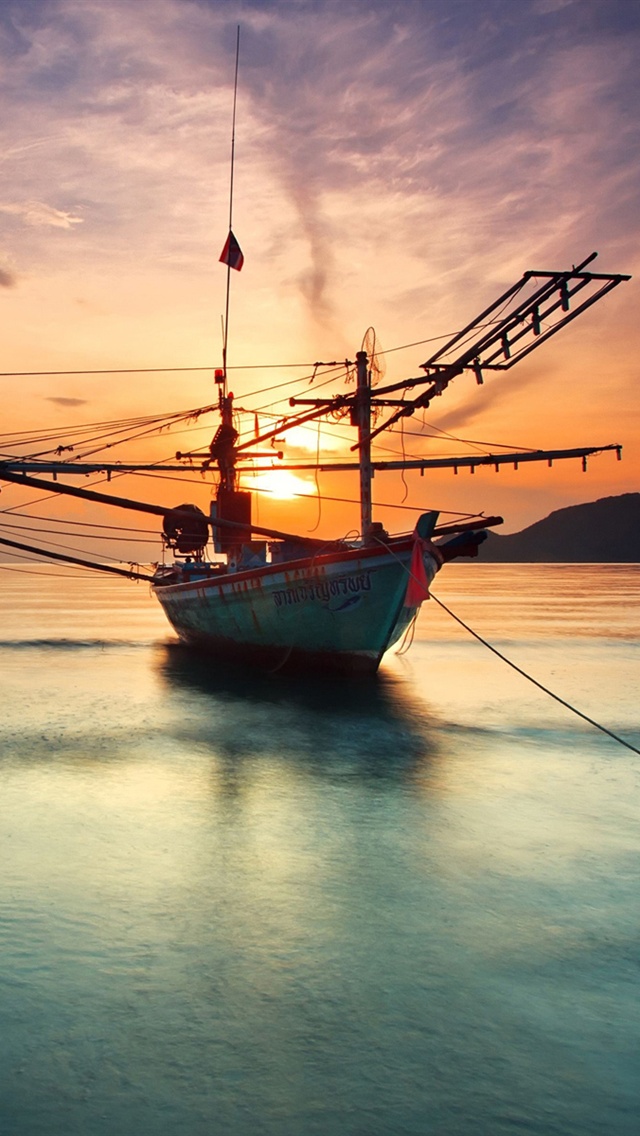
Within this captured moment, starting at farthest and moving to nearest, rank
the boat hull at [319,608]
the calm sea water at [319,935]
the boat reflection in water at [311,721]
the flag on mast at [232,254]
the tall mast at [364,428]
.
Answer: the flag on mast at [232,254] → the tall mast at [364,428] → the boat hull at [319,608] → the boat reflection in water at [311,721] → the calm sea water at [319,935]

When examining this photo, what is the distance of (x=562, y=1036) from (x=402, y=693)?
17.7m

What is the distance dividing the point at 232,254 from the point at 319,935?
29.7 meters

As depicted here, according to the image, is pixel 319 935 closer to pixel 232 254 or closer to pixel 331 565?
pixel 331 565

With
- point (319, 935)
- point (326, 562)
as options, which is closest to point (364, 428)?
point (326, 562)

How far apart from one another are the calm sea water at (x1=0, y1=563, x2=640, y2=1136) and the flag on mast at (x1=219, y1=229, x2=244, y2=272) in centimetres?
2152

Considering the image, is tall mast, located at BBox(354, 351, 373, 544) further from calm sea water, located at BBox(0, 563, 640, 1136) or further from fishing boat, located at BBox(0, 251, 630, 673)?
calm sea water, located at BBox(0, 563, 640, 1136)

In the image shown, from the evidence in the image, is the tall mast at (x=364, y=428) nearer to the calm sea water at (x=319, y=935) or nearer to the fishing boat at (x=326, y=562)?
the fishing boat at (x=326, y=562)

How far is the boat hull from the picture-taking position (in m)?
21.6

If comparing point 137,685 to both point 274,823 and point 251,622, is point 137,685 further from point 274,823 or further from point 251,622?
point 274,823

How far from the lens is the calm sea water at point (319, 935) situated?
14.5 ft

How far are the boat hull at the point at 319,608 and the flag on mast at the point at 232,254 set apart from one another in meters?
12.8

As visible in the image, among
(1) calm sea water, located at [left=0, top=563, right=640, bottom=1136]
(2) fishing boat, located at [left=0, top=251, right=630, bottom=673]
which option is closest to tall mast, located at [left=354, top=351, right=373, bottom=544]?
(2) fishing boat, located at [left=0, top=251, right=630, bottom=673]

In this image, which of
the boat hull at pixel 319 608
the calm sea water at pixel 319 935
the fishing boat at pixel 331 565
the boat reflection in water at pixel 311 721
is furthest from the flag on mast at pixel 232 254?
the calm sea water at pixel 319 935

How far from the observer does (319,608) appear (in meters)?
22.6
